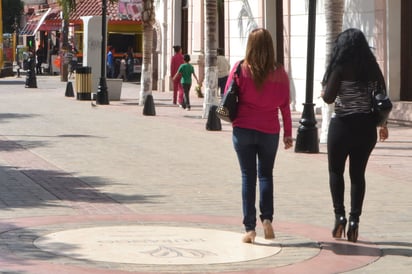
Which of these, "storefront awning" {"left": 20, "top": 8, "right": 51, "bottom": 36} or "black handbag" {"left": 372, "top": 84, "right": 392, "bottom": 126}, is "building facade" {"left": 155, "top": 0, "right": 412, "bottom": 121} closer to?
"black handbag" {"left": 372, "top": 84, "right": 392, "bottom": 126}

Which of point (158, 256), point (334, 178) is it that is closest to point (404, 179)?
point (334, 178)

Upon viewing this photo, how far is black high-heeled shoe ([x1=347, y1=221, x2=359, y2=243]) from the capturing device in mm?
8688

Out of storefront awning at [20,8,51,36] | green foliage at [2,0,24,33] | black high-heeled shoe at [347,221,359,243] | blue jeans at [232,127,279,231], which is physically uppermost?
green foliage at [2,0,24,33]

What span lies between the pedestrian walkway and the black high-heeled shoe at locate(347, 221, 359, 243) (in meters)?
0.09

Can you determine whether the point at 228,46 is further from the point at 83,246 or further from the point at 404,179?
the point at 83,246

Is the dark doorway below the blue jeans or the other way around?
the other way around

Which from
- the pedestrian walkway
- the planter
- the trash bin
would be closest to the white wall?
the pedestrian walkway

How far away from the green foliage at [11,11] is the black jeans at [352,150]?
235 feet

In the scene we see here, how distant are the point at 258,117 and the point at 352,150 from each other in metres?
0.90

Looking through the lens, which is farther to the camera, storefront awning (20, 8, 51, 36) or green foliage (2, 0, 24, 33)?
green foliage (2, 0, 24, 33)

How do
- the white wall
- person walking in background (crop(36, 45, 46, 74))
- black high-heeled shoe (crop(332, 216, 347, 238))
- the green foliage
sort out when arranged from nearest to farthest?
1. black high-heeled shoe (crop(332, 216, 347, 238))
2. the white wall
3. person walking in background (crop(36, 45, 46, 74))
4. the green foliage

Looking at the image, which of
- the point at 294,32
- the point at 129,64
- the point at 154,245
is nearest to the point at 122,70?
the point at 129,64

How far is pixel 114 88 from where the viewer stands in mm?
31484

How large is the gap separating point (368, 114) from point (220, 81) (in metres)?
20.9
